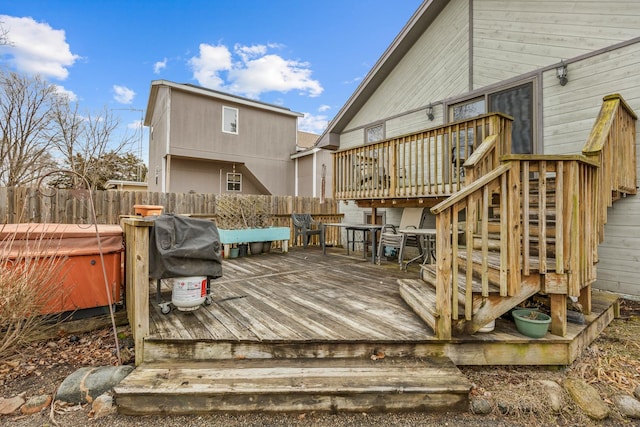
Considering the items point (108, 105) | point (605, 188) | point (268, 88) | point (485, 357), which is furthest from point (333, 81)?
point (485, 357)

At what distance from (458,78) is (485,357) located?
226 inches

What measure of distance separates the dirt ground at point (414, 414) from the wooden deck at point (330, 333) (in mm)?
131

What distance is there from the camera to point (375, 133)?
8.30 meters

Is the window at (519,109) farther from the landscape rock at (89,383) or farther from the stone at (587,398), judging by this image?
the landscape rock at (89,383)

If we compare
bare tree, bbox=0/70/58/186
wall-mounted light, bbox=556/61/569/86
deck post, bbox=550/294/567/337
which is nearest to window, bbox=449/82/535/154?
wall-mounted light, bbox=556/61/569/86

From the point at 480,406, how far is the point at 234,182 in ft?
44.4

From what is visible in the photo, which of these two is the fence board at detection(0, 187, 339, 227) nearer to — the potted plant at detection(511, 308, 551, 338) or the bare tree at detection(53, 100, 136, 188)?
the potted plant at detection(511, 308, 551, 338)

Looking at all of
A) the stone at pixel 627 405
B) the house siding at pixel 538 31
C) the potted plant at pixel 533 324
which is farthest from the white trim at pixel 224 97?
the stone at pixel 627 405

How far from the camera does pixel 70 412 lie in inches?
81.7

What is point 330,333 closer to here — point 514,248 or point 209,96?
point 514,248

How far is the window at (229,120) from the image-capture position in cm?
1288

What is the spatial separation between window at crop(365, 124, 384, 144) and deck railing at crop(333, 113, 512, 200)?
1390 millimetres

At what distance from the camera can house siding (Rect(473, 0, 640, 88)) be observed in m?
4.31

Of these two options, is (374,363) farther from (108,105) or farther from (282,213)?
(108,105)
